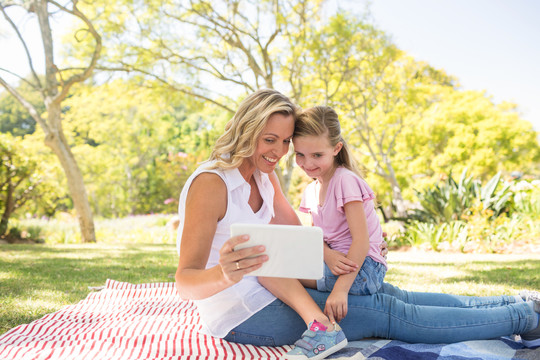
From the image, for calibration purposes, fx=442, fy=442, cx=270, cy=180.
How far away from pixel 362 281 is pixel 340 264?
0.60 feet

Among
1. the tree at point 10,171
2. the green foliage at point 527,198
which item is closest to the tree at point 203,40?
the tree at point 10,171

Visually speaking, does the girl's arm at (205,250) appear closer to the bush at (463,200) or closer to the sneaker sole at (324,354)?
the sneaker sole at (324,354)

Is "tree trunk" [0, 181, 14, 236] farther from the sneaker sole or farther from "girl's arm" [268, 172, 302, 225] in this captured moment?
the sneaker sole

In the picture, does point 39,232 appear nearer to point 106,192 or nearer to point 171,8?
point 171,8

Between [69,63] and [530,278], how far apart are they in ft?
38.9

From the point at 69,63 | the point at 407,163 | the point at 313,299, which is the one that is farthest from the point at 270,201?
the point at 407,163

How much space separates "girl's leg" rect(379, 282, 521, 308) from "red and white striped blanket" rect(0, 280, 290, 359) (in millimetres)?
794

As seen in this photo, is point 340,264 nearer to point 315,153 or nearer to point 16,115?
point 315,153

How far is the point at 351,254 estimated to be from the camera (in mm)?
2375

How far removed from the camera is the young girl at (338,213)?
2.35 metres

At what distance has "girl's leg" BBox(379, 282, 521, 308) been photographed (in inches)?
100

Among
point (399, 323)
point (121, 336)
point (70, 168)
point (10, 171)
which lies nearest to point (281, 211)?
point (399, 323)

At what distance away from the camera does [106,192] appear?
22719 millimetres

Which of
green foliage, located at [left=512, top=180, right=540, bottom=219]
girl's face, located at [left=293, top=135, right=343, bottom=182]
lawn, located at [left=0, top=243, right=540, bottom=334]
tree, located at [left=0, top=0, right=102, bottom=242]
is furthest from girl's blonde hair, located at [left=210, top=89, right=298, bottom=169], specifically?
tree, located at [left=0, top=0, right=102, bottom=242]
